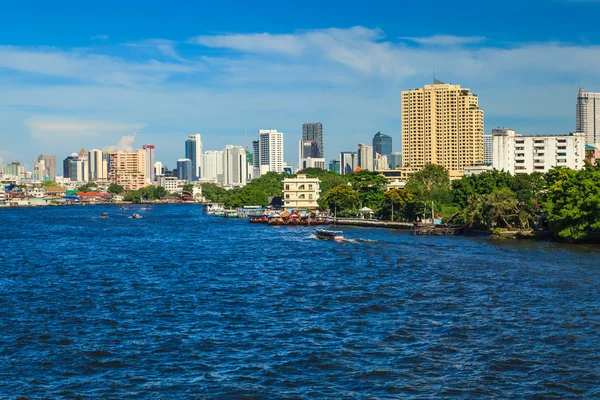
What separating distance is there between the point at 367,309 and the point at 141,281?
13.1 metres

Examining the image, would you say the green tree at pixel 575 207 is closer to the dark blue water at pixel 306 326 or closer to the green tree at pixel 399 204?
the dark blue water at pixel 306 326

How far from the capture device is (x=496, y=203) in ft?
187

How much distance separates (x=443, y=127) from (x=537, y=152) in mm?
58651

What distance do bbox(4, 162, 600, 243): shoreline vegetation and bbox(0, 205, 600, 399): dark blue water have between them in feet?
17.3

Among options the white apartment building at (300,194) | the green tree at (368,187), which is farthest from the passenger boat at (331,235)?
the white apartment building at (300,194)

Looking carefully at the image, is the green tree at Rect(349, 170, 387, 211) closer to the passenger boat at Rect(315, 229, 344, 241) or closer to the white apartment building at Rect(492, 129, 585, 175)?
the white apartment building at Rect(492, 129, 585, 175)

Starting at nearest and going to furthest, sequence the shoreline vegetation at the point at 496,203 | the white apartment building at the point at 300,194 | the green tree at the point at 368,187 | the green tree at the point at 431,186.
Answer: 1. the shoreline vegetation at the point at 496,203
2. the green tree at the point at 431,186
3. the green tree at the point at 368,187
4. the white apartment building at the point at 300,194

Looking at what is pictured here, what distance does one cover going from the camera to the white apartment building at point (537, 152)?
8956cm

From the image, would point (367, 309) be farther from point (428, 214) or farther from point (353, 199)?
point (353, 199)

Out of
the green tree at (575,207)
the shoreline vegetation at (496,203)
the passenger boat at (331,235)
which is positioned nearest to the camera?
the green tree at (575,207)

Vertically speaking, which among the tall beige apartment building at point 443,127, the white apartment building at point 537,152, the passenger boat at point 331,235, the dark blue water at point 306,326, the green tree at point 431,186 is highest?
the tall beige apartment building at point 443,127

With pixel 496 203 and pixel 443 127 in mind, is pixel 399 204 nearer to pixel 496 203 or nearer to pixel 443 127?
pixel 496 203

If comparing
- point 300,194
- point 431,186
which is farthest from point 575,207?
point 300,194

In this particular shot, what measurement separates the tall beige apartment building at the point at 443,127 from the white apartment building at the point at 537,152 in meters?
54.5
